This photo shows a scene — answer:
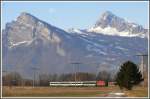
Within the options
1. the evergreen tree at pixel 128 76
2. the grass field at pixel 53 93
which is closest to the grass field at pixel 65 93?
the grass field at pixel 53 93

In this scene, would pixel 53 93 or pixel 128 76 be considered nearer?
pixel 53 93

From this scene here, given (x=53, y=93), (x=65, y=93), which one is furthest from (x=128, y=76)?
(x=53, y=93)

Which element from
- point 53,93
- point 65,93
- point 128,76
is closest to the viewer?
point 65,93

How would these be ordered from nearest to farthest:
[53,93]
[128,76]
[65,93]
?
[65,93] → [53,93] → [128,76]

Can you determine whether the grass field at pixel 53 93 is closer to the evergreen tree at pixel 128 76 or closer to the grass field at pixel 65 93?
the grass field at pixel 65 93

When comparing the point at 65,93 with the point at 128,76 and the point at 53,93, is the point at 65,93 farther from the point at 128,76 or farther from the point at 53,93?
the point at 128,76

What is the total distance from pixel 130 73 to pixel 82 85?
6649 centimetres

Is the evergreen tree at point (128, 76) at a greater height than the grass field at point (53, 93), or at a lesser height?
greater

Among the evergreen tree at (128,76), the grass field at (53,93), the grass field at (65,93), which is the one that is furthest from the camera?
the evergreen tree at (128,76)

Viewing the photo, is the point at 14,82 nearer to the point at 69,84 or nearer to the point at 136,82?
the point at 69,84

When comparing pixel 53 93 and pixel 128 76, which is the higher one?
pixel 128 76

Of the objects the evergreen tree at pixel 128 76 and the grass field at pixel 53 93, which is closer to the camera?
the grass field at pixel 53 93

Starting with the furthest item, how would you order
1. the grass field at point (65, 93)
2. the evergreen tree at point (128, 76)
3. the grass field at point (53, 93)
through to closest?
the evergreen tree at point (128, 76) → the grass field at point (53, 93) → the grass field at point (65, 93)

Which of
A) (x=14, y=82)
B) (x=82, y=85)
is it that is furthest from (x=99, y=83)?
(x=14, y=82)
